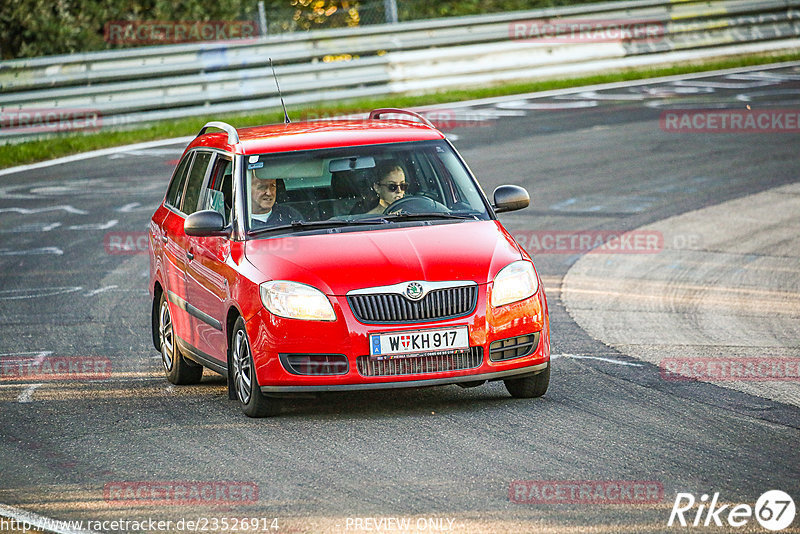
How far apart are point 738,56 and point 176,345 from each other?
22.9 meters

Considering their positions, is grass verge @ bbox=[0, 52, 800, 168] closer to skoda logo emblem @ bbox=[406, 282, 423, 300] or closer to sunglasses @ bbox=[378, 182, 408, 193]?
sunglasses @ bbox=[378, 182, 408, 193]

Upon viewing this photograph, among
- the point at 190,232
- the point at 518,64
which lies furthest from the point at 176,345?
the point at 518,64

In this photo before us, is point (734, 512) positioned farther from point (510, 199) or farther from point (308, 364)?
point (510, 199)

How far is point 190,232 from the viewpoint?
822 cm

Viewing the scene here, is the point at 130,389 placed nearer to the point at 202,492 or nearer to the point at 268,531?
the point at 202,492

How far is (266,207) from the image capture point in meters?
8.34

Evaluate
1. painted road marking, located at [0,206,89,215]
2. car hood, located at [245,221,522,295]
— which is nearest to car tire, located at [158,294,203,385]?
car hood, located at [245,221,522,295]

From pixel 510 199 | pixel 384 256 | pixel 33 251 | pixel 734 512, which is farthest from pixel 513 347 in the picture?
pixel 33 251

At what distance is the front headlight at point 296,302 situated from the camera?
293 inches

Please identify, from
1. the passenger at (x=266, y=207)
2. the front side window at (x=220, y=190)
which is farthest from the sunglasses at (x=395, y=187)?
the front side window at (x=220, y=190)

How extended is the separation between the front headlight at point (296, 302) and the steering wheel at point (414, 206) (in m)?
1.10

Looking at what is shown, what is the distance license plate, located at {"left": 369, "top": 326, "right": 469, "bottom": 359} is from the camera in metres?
7.38

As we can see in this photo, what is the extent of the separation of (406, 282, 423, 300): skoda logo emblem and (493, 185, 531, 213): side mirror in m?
1.42

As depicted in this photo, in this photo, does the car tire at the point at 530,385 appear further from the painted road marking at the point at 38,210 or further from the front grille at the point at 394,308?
the painted road marking at the point at 38,210
